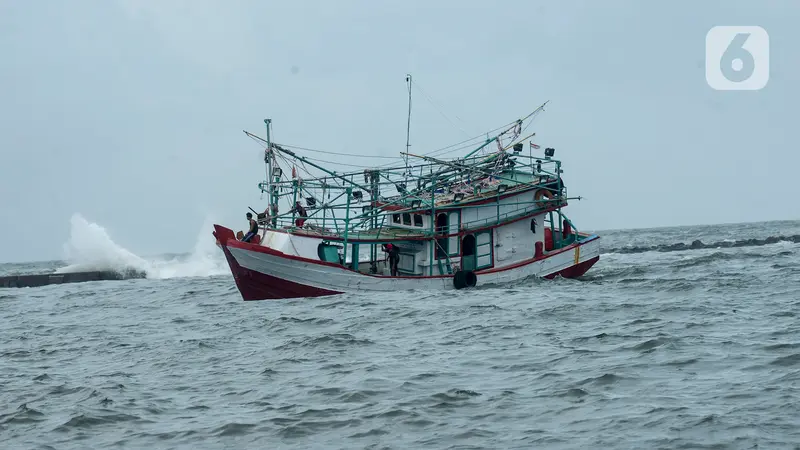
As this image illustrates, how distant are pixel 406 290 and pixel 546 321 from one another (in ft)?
29.3

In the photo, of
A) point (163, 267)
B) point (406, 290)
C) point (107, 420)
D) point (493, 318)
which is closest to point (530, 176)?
point (406, 290)

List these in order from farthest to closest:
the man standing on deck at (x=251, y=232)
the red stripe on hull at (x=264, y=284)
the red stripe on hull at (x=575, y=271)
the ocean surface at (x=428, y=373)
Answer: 1. the red stripe on hull at (x=575, y=271)
2. the man standing on deck at (x=251, y=232)
3. the red stripe on hull at (x=264, y=284)
4. the ocean surface at (x=428, y=373)

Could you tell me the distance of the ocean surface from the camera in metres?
12.4

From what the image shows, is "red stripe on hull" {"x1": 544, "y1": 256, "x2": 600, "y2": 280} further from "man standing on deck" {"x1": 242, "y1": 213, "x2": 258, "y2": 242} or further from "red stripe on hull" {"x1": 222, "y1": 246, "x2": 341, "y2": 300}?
"man standing on deck" {"x1": 242, "y1": 213, "x2": 258, "y2": 242}

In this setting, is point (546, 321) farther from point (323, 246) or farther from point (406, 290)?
point (323, 246)

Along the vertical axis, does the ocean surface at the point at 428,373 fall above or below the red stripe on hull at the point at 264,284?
below

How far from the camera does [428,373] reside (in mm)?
15922

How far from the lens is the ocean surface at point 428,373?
12359 millimetres

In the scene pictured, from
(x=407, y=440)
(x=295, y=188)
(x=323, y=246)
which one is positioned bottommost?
(x=407, y=440)

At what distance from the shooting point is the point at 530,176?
3341 centimetres

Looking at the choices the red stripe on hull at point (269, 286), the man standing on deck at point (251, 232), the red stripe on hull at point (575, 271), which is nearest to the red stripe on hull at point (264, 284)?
the red stripe on hull at point (269, 286)

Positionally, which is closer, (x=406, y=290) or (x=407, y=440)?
(x=407, y=440)

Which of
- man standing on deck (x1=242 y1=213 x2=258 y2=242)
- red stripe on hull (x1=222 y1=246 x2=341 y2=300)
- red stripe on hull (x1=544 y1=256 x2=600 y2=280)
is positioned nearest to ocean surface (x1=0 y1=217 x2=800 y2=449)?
red stripe on hull (x1=222 y1=246 x2=341 y2=300)

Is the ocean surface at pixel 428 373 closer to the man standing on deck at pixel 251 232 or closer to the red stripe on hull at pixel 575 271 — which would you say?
the man standing on deck at pixel 251 232
